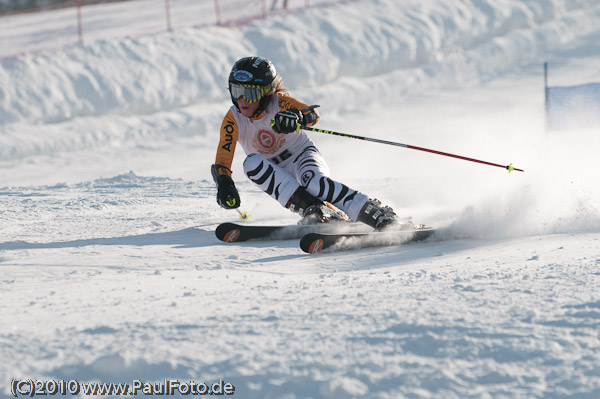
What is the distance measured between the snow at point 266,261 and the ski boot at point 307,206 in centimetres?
35

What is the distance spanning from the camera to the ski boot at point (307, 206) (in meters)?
4.96

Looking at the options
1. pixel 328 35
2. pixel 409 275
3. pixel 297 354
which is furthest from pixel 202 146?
pixel 297 354

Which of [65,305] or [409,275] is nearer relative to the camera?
[65,305]

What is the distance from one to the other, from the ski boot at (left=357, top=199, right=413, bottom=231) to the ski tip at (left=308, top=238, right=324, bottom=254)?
49 cm

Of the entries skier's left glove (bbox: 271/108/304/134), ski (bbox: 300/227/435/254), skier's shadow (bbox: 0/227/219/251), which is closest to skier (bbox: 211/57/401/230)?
skier's left glove (bbox: 271/108/304/134)

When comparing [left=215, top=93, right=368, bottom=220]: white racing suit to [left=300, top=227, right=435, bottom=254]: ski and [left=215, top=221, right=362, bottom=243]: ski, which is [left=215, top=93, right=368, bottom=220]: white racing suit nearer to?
[left=215, top=221, right=362, bottom=243]: ski

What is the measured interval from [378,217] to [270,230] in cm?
71

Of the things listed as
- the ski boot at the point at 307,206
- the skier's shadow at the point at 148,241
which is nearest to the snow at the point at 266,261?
the skier's shadow at the point at 148,241

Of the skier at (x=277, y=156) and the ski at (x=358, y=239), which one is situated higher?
the skier at (x=277, y=156)

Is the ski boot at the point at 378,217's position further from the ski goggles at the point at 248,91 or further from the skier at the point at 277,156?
the ski goggles at the point at 248,91

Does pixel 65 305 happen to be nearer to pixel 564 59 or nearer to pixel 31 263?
pixel 31 263

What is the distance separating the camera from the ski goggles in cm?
508

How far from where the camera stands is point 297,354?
246 cm

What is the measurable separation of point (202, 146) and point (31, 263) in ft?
25.3
